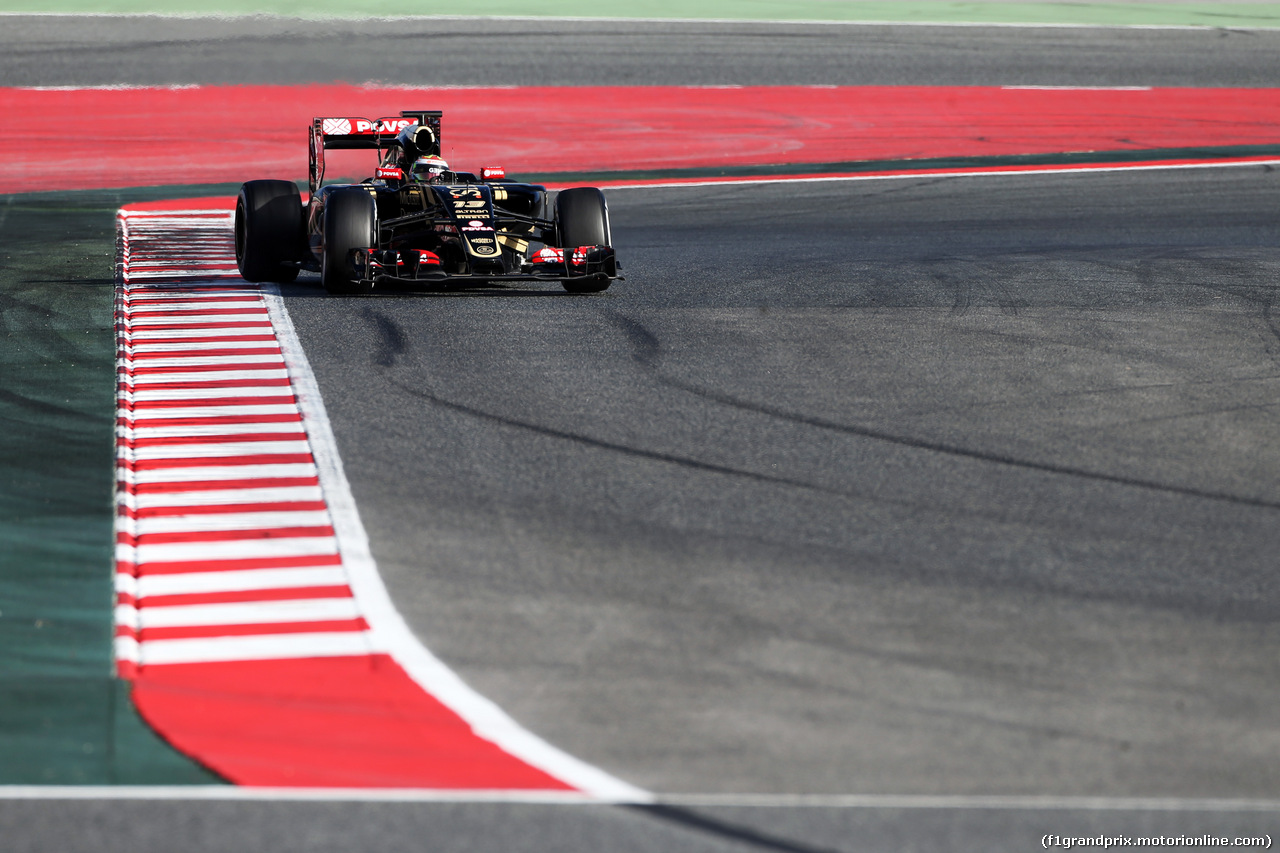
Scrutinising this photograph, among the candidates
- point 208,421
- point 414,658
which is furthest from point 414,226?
point 414,658

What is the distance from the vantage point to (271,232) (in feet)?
44.5

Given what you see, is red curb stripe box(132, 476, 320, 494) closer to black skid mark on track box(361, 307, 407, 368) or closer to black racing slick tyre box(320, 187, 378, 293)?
black skid mark on track box(361, 307, 407, 368)

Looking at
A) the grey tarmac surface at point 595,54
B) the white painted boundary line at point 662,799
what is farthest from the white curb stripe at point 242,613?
the grey tarmac surface at point 595,54

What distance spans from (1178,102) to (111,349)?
21427 millimetres

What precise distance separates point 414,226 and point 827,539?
22.9ft

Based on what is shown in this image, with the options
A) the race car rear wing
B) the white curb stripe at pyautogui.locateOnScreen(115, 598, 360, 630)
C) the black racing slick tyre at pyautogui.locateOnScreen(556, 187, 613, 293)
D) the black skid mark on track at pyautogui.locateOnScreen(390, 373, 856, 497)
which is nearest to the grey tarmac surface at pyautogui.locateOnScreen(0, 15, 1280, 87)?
the race car rear wing

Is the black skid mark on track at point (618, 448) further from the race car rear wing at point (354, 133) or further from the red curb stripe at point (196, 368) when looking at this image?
the race car rear wing at point (354, 133)

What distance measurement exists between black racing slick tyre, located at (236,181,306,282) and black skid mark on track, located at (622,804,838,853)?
9.77 m

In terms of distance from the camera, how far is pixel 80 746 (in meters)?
5.12

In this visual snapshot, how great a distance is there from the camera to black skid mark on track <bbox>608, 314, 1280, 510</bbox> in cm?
789

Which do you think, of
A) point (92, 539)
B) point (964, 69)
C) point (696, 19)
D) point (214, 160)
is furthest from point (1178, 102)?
point (92, 539)

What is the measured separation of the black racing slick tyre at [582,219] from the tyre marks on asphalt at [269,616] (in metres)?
3.18

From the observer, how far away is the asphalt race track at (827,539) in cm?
477

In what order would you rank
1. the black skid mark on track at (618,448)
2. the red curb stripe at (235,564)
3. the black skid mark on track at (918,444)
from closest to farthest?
the red curb stripe at (235,564)
the black skid mark on track at (918,444)
the black skid mark on track at (618,448)
